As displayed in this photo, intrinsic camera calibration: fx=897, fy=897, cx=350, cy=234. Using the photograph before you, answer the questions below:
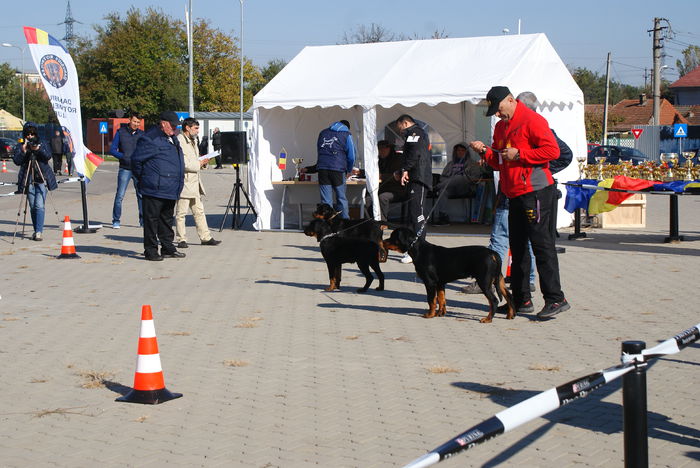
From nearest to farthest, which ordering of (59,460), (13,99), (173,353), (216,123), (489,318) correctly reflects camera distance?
1. (59,460)
2. (173,353)
3. (489,318)
4. (216,123)
5. (13,99)

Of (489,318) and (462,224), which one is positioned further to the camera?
(462,224)

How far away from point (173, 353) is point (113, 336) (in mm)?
918

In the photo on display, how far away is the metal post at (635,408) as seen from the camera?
10.9 ft

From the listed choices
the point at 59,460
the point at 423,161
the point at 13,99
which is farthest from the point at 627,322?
the point at 13,99

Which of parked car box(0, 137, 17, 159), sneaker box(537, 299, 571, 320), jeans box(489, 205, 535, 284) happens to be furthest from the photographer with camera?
parked car box(0, 137, 17, 159)

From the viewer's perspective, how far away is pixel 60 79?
14617mm

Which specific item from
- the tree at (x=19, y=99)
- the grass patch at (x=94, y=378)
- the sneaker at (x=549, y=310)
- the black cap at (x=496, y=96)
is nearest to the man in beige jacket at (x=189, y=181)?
the black cap at (x=496, y=96)

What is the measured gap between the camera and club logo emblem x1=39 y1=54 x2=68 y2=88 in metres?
14.4

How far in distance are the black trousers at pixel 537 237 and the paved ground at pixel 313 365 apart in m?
0.40

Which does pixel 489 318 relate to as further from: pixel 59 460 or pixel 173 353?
pixel 59 460

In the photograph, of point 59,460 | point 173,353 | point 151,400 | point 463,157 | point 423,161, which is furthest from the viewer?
point 463,157

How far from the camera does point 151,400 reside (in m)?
5.59

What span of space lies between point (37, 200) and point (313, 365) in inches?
369

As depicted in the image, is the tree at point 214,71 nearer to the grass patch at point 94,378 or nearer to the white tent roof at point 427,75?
the white tent roof at point 427,75
